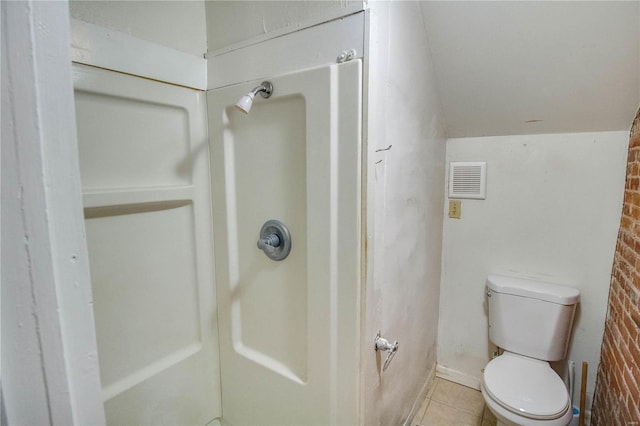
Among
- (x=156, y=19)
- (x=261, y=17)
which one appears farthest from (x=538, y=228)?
(x=156, y=19)

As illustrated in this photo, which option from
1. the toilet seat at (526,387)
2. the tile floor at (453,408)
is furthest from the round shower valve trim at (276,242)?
the tile floor at (453,408)

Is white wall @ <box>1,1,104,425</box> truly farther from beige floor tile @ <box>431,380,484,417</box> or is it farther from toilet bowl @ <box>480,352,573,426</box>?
beige floor tile @ <box>431,380,484,417</box>

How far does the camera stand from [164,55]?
1018 mm

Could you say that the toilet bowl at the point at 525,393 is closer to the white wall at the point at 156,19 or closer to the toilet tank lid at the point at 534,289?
the toilet tank lid at the point at 534,289

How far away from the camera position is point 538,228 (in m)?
1.62

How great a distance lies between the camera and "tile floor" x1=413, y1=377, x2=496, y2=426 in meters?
1.62

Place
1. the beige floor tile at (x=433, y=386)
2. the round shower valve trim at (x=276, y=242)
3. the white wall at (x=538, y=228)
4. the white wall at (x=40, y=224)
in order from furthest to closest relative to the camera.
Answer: the beige floor tile at (x=433, y=386), the white wall at (x=538, y=228), the round shower valve trim at (x=276, y=242), the white wall at (x=40, y=224)

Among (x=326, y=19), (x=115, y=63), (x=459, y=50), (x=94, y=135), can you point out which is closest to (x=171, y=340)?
(x=94, y=135)

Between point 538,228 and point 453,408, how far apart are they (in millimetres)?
1134

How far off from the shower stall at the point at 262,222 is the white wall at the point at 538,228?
2.13 ft

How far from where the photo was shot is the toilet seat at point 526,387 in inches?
49.4

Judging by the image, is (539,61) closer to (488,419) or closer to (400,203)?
(400,203)

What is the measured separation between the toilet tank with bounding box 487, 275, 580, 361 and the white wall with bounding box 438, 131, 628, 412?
109 millimetres

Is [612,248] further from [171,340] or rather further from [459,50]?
[171,340]
